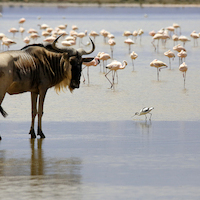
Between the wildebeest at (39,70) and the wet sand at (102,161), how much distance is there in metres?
0.68

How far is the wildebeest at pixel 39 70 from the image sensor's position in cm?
777

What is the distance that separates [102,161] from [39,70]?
2.04 m

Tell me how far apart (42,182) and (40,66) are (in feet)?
9.11

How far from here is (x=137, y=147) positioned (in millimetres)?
7359

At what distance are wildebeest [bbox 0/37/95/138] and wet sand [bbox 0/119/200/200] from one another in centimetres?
68

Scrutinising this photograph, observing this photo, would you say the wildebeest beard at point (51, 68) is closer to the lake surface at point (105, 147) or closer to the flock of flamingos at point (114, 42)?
the lake surface at point (105, 147)

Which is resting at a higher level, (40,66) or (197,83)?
(40,66)

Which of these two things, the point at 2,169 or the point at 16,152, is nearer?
the point at 2,169

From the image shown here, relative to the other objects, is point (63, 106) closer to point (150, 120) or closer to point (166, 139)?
point (150, 120)

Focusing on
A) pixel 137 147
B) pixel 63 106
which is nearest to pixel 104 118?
pixel 63 106

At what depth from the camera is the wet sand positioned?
536 centimetres

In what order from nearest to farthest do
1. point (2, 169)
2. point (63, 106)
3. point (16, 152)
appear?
point (2, 169) → point (16, 152) → point (63, 106)

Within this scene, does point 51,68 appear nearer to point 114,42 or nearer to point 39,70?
point 39,70

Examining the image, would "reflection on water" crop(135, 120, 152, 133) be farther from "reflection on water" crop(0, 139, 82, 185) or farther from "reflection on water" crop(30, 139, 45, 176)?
"reflection on water" crop(0, 139, 82, 185)
